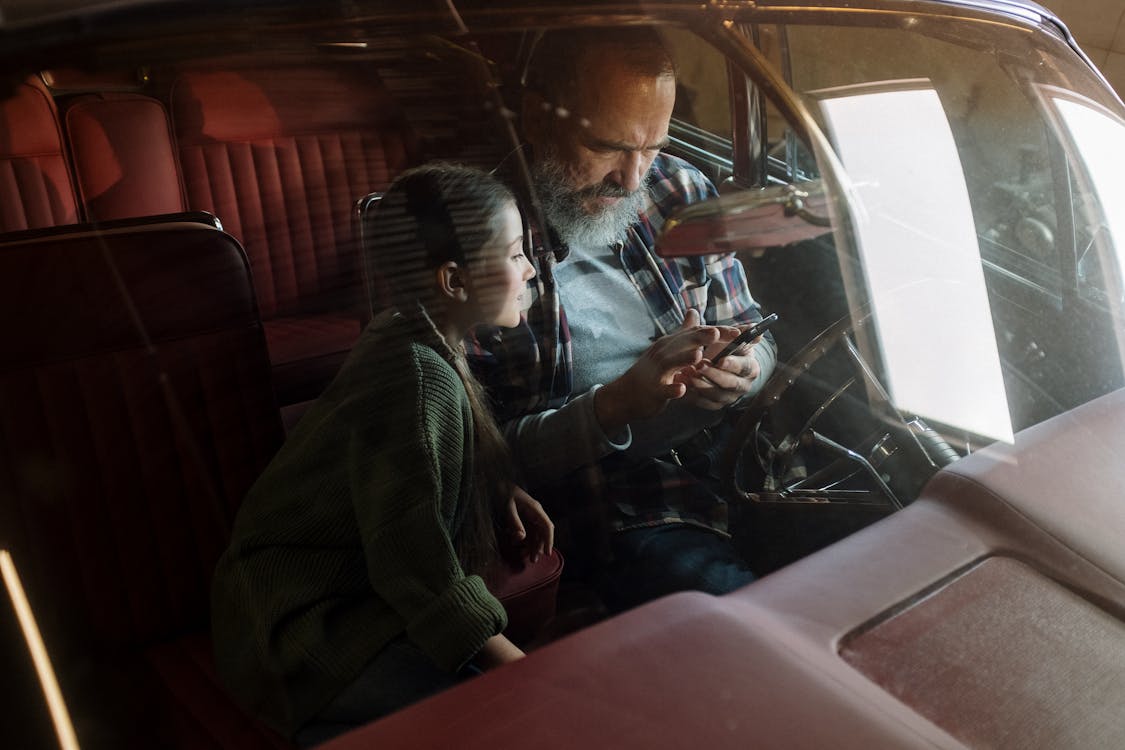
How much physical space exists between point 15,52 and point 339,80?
222 millimetres

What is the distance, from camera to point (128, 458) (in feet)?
2.51

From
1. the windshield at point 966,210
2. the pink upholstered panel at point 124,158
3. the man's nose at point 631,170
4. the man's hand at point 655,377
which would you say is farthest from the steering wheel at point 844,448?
the pink upholstered panel at point 124,158

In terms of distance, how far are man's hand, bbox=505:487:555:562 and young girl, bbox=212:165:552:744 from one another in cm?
2

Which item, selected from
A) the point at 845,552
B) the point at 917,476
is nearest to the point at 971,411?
the point at 917,476

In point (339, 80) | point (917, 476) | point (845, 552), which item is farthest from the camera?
point (917, 476)

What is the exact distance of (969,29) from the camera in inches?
40.3

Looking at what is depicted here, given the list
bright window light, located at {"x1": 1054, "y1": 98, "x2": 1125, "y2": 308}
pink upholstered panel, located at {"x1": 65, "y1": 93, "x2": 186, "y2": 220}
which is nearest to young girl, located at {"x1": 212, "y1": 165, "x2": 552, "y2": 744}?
pink upholstered panel, located at {"x1": 65, "y1": 93, "x2": 186, "y2": 220}

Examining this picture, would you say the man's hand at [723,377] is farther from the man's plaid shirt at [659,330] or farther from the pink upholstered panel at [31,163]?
the pink upholstered panel at [31,163]

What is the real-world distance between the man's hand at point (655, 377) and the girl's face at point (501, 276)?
0.11 meters

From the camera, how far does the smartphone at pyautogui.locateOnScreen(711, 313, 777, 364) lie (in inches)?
32.0

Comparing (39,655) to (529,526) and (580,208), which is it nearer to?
(529,526)

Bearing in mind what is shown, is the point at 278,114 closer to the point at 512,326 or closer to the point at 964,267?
the point at 512,326

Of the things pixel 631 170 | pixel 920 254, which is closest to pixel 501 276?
pixel 631 170

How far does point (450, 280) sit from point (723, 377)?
0.27 m
